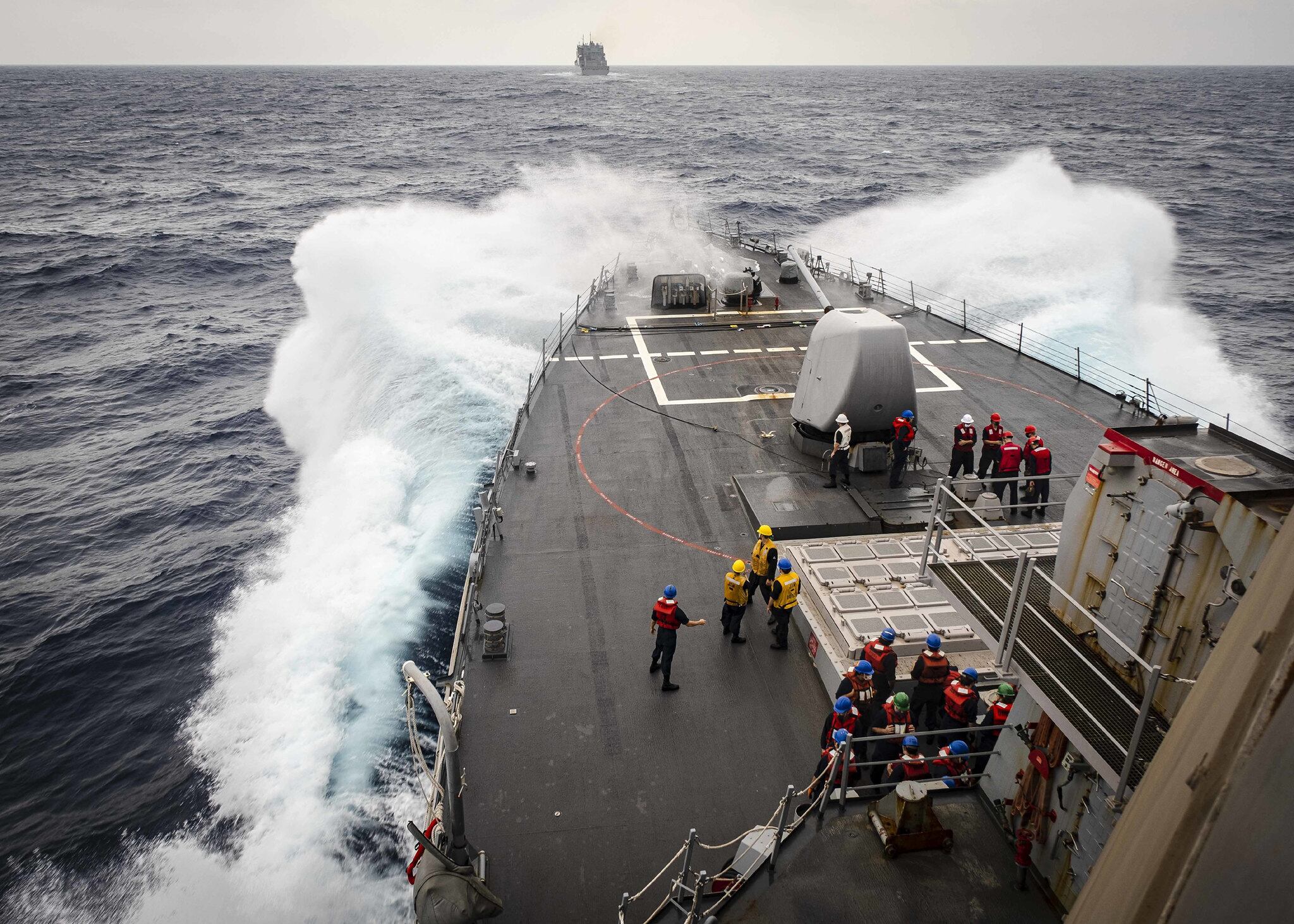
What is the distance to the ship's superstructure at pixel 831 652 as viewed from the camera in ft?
19.3

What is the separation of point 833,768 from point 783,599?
136 inches

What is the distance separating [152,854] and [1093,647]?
37.1ft

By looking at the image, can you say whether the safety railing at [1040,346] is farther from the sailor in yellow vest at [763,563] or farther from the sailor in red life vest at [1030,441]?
the sailor in yellow vest at [763,563]

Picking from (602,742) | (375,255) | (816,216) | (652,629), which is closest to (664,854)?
(602,742)

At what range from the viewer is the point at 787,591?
1068cm

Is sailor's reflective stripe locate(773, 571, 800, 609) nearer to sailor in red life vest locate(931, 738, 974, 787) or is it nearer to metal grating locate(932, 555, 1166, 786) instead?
metal grating locate(932, 555, 1166, 786)

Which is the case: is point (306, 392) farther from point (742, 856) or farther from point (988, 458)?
point (742, 856)

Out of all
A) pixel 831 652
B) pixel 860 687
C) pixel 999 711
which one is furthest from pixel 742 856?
pixel 831 652

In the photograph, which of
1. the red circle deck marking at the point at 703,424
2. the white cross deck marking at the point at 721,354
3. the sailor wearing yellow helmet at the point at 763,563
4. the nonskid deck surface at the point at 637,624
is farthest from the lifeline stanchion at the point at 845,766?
the white cross deck marking at the point at 721,354

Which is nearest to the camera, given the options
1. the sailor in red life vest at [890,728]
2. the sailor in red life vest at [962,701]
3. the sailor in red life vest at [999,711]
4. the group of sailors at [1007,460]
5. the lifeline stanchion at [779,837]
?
the lifeline stanchion at [779,837]

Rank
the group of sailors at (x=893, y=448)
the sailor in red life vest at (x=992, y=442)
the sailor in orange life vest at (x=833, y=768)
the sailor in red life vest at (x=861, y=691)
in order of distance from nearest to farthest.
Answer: the sailor in orange life vest at (x=833, y=768)
the sailor in red life vest at (x=861, y=691)
the sailor in red life vest at (x=992, y=442)
the group of sailors at (x=893, y=448)

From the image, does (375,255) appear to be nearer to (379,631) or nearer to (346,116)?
(379,631)

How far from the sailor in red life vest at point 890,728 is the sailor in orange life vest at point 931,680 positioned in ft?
1.43

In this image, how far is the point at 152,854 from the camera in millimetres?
11273
